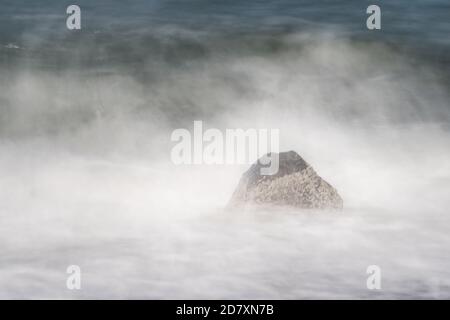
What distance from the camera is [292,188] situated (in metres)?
6.37

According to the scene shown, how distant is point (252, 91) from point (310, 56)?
3.02 ft

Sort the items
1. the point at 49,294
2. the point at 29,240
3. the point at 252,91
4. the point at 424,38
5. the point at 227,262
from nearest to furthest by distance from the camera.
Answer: the point at 49,294 < the point at 227,262 < the point at 29,240 < the point at 252,91 < the point at 424,38

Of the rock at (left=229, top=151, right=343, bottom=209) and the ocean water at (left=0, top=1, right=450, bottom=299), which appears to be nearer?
the ocean water at (left=0, top=1, right=450, bottom=299)

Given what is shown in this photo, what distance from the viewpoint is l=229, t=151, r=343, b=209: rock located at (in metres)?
6.34

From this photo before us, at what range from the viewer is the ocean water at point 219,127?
18.8 ft

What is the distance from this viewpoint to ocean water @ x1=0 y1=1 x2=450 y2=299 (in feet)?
18.8

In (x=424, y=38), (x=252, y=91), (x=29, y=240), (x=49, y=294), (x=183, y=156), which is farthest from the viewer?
(x=424, y=38)

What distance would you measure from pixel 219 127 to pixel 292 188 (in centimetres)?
133

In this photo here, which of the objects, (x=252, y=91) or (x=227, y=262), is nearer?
(x=227, y=262)

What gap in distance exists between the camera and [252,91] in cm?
766

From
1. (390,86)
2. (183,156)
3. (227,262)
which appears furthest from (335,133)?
(227,262)

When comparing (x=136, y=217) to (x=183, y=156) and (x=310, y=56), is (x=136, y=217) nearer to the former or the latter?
(x=183, y=156)

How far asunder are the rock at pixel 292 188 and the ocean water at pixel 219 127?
0.37 ft

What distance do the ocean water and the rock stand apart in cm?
11
